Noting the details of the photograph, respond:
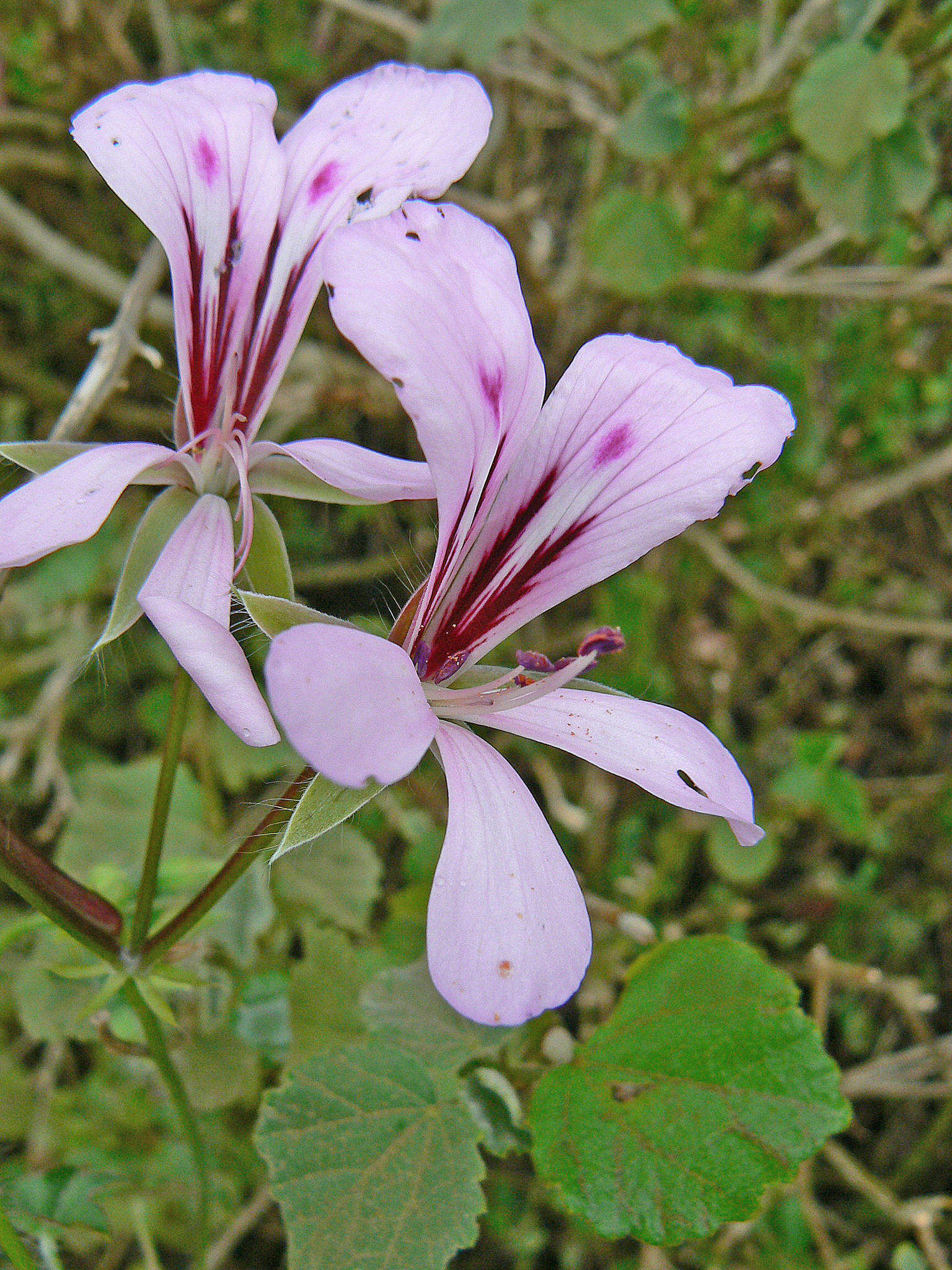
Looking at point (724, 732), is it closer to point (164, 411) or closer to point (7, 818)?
point (164, 411)

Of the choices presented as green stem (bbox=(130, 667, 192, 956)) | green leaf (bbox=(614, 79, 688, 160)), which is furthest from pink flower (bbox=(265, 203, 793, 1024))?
green leaf (bbox=(614, 79, 688, 160))

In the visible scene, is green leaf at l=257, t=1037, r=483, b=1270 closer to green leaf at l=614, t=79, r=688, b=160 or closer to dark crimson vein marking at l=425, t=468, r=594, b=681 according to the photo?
dark crimson vein marking at l=425, t=468, r=594, b=681

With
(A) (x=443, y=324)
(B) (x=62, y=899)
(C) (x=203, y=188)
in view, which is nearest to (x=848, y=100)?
(C) (x=203, y=188)

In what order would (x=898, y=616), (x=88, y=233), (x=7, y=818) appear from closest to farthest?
(x=7, y=818) < (x=88, y=233) < (x=898, y=616)

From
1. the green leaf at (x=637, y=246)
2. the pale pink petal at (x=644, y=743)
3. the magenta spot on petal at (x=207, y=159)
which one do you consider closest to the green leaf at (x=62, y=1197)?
the pale pink petal at (x=644, y=743)

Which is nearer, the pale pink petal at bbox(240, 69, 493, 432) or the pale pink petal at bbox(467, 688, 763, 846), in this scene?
the pale pink petal at bbox(467, 688, 763, 846)

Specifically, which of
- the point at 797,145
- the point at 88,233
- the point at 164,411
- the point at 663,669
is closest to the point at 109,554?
the point at 164,411
